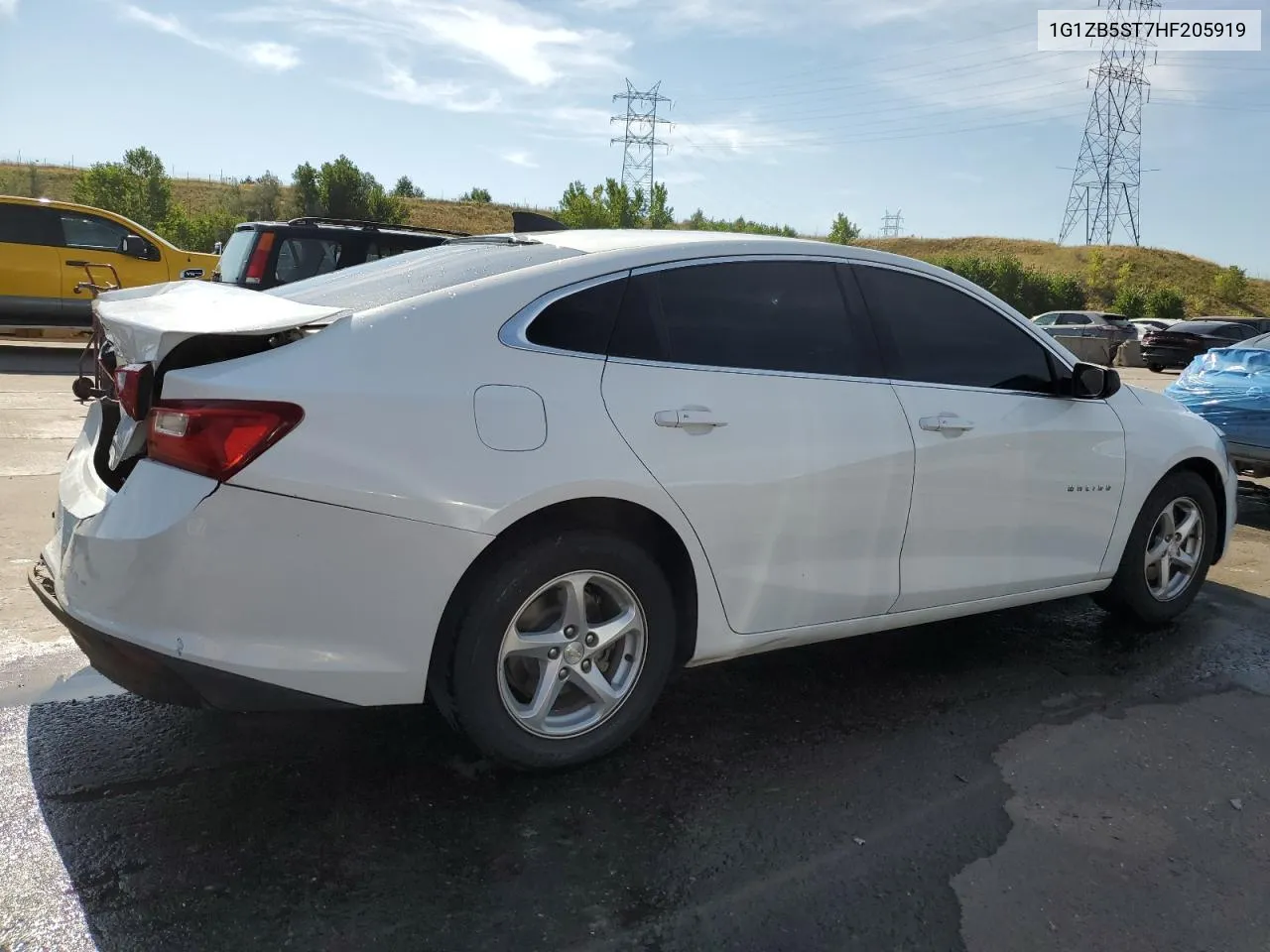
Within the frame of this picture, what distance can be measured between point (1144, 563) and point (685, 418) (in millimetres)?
2729

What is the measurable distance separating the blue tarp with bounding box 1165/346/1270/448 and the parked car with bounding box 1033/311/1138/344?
65.4 feet

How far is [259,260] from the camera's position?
32.5 ft

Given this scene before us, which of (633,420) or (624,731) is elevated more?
(633,420)

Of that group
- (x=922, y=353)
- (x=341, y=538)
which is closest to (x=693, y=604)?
(x=341, y=538)

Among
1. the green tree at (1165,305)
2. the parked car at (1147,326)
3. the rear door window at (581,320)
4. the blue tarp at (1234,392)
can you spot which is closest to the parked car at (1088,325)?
the parked car at (1147,326)

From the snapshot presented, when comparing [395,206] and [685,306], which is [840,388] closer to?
[685,306]

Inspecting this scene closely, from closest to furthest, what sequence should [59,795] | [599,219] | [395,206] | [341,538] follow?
1. [341,538]
2. [59,795]
3. [599,219]
4. [395,206]

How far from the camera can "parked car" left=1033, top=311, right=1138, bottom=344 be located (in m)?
27.7

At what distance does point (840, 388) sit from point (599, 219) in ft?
190

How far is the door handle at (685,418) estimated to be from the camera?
2951 mm

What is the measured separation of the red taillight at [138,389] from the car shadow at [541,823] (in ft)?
3.50

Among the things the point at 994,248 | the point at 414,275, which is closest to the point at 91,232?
the point at 414,275

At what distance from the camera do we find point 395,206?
2689 inches

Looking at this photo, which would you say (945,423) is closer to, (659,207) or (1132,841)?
(1132,841)
